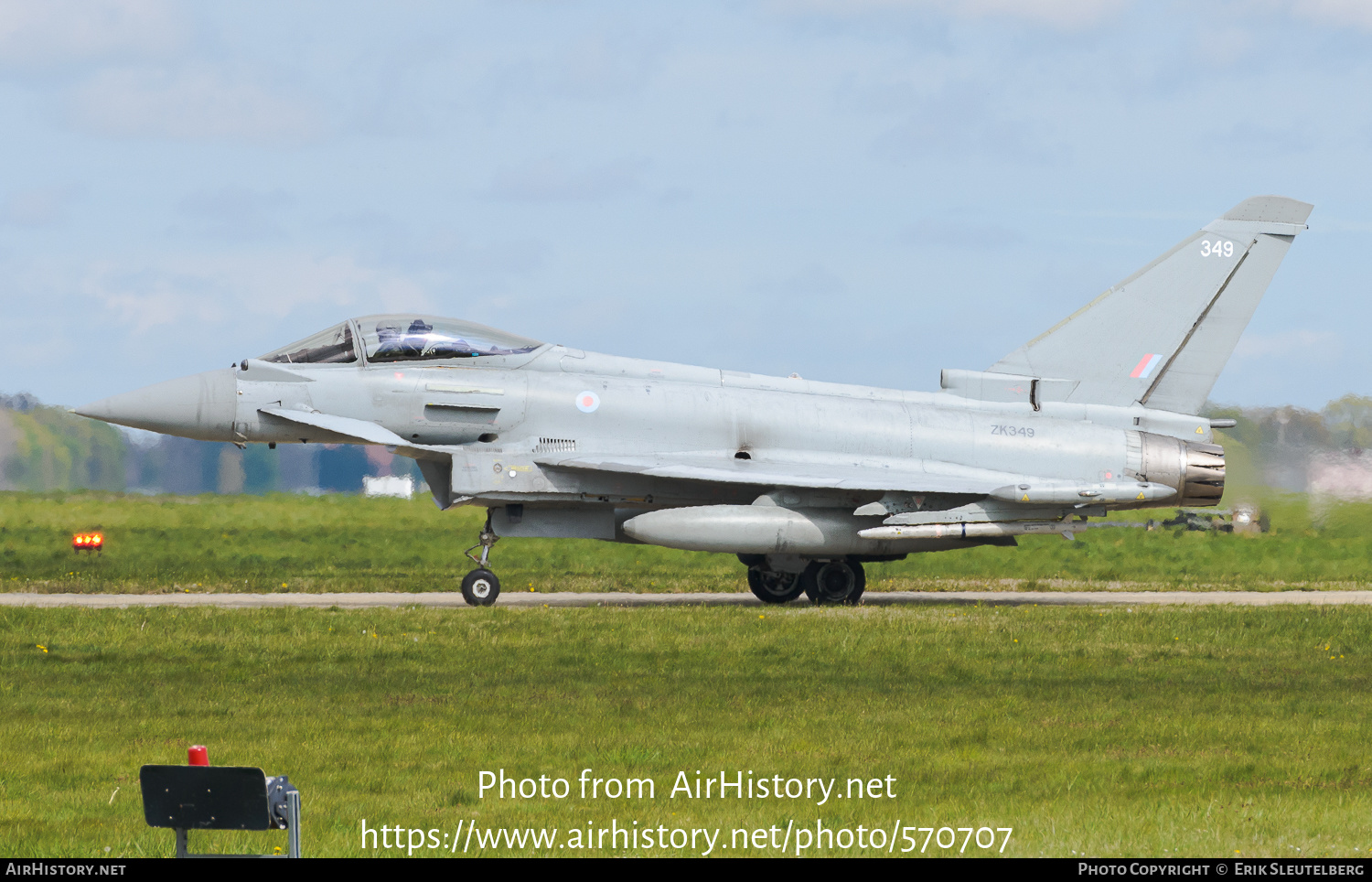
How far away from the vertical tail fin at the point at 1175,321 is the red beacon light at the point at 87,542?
50.1 ft

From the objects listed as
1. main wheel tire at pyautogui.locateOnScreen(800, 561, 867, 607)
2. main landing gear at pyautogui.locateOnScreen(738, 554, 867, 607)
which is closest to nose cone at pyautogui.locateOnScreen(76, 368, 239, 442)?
main landing gear at pyautogui.locateOnScreen(738, 554, 867, 607)

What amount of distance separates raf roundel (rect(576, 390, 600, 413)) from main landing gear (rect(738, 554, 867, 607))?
262 cm

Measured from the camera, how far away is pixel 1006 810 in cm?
749

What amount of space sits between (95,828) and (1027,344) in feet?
49.5

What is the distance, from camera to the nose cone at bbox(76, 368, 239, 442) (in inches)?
707

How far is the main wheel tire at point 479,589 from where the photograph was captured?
18234mm

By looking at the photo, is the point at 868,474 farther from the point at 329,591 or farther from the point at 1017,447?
the point at 329,591

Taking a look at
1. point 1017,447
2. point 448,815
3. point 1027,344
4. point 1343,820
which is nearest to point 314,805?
point 448,815

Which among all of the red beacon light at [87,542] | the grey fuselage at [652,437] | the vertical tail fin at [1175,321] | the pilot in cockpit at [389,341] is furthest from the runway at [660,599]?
the red beacon light at [87,542]

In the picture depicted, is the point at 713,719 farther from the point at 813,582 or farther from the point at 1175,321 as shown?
the point at 1175,321

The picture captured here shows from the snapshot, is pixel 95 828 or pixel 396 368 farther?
pixel 396 368

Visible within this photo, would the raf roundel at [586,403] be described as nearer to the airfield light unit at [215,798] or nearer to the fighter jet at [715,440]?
the fighter jet at [715,440]

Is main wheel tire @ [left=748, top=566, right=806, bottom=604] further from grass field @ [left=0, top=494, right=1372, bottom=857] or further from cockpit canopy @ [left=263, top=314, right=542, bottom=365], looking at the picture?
→ cockpit canopy @ [left=263, top=314, right=542, bottom=365]

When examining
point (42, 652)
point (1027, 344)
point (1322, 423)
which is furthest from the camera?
point (1322, 423)
